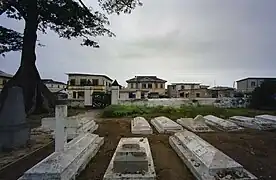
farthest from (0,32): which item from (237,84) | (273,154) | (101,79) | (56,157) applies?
(237,84)

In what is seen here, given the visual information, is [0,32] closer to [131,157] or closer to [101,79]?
[131,157]

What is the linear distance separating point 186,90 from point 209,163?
4546 centimetres

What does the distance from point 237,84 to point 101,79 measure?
26.1m

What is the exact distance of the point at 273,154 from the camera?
5.67 m

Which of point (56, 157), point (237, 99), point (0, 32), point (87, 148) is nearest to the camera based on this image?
point (56, 157)

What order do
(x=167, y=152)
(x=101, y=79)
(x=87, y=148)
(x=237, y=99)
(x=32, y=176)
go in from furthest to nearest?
(x=101, y=79)
(x=237, y=99)
(x=167, y=152)
(x=87, y=148)
(x=32, y=176)

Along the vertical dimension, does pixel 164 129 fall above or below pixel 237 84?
below

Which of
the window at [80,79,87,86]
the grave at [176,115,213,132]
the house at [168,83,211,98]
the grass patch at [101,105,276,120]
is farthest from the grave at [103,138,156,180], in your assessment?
the house at [168,83,211,98]

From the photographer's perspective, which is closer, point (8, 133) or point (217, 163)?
point (217, 163)

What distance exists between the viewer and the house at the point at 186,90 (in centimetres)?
4521

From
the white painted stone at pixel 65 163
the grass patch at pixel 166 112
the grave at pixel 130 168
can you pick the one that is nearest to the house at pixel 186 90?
the grass patch at pixel 166 112

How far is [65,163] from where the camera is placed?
3941mm

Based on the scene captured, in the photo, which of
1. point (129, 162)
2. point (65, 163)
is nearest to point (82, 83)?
point (65, 163)

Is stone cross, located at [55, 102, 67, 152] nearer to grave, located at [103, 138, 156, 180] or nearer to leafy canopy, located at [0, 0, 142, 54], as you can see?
grave, located at [103, 138, 156, 180]
